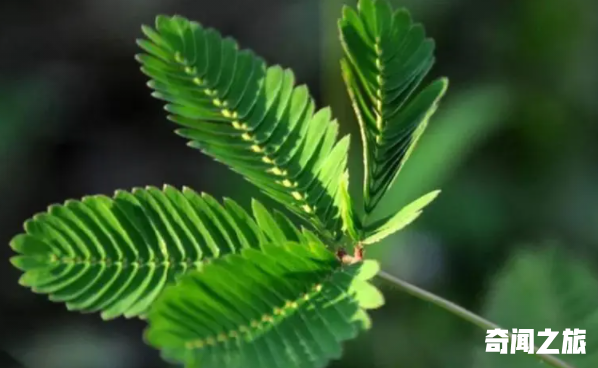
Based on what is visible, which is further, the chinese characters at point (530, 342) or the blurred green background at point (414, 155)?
the blurred green background at point (414, 155)

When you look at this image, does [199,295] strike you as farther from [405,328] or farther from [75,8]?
[75,8]

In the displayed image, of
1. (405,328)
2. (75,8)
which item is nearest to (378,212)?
(405,328)

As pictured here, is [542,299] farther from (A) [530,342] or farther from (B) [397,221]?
(B) [397,221]

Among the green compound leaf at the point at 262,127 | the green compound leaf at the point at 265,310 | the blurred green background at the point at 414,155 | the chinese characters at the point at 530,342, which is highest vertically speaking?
the blurred green background at the point at 414,155

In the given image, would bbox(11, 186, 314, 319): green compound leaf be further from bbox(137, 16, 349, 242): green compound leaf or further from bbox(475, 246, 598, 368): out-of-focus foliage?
bbox(475, 246, 598, 368): out-of-focus foliage

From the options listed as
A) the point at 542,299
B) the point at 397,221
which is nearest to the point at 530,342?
the point at 542,299

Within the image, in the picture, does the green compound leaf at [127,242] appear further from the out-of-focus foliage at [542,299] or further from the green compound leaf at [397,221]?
the out-of-focus foliage at [542,299]

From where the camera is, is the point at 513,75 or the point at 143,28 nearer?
the point at 143,28

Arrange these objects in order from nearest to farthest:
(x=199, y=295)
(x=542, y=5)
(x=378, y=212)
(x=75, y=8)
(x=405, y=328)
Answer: (x=199, y=295) → (x=378, y=212) → (x=405, y=328) → (x=542, y=5) → (x=75, y=8)

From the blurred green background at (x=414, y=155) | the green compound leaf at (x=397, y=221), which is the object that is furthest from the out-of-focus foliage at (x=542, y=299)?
the green compound leaf at (x=397, y=221)
